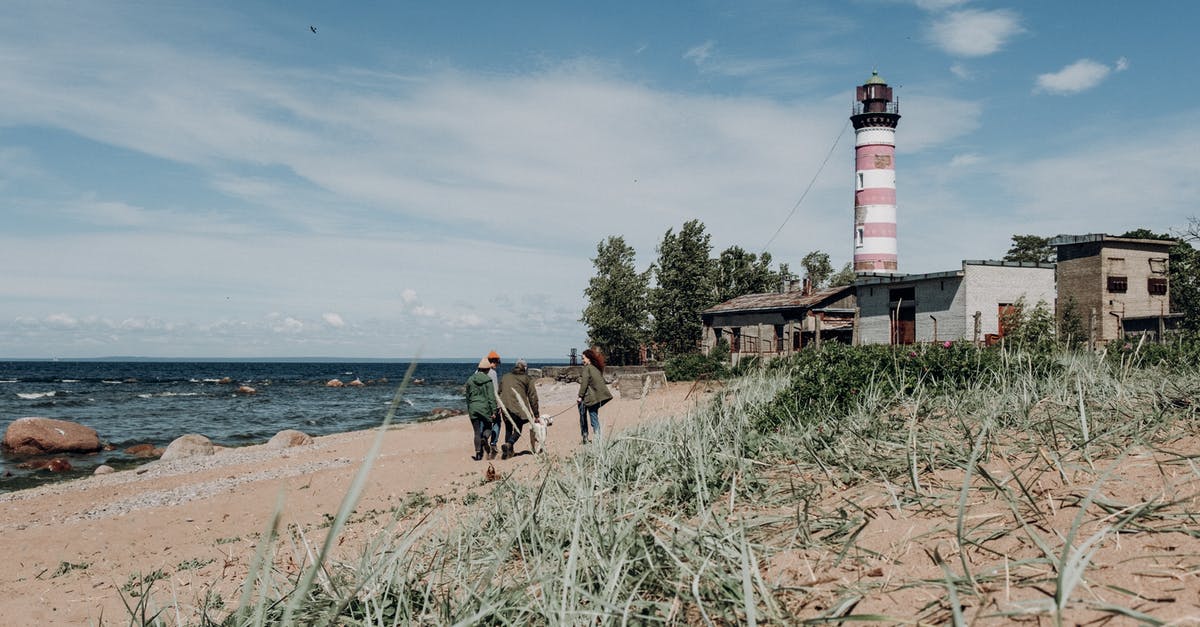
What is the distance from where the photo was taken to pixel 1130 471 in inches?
146

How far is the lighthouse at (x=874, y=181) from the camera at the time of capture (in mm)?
40094

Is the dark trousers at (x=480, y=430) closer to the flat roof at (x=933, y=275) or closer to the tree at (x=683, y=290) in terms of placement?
the flat roof at (x=933, y=275)

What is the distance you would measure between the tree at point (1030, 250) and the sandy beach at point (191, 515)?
5244 centimetres

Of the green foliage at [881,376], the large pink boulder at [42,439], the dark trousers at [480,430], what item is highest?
the green foliage at [881,376]

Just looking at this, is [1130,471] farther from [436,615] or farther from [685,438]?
[436,615]

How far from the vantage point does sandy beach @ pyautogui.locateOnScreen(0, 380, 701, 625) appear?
5.84 metres

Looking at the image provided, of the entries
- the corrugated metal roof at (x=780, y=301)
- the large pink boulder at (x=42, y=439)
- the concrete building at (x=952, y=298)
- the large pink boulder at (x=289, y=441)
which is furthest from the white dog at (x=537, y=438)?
the corrugated metal roof at (x=780, y=301)

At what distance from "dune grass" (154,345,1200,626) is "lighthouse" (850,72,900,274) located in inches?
1429

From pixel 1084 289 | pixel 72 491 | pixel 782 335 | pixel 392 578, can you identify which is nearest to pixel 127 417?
pixel 72 491

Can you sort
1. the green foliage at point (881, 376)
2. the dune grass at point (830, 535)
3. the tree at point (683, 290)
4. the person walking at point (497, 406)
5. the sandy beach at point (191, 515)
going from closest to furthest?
the dune grass at point (830, 535)
the sandy beach at point (191, 515)
the green foliage at point (881, 376)
the person walking at point (497, 406)
the tree at point (683, 290)

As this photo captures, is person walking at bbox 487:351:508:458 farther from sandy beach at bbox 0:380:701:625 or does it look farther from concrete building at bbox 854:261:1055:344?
concrete building at bbox 854:261:1055:344

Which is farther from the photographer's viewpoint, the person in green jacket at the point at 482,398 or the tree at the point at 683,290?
the tree at the point at 683,290

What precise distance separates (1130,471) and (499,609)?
3.21 metres

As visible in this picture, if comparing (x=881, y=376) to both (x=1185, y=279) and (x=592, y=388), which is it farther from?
(x=1185, y=279)
